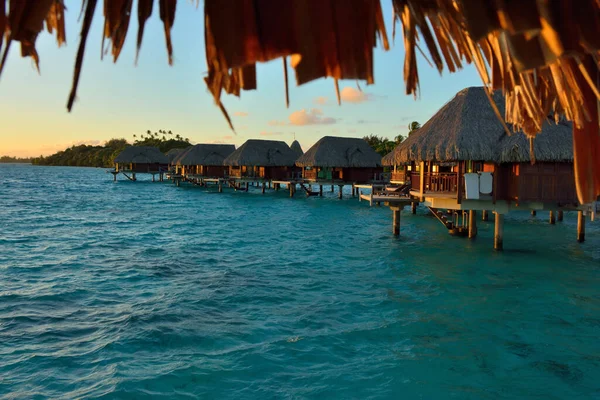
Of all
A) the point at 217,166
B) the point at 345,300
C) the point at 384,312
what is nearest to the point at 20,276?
the point at 345,300

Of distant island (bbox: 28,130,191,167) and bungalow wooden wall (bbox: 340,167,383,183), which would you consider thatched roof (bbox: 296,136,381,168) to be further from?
distant island (bbox: 28,130,191,167)

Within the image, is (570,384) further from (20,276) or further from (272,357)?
(20,276)

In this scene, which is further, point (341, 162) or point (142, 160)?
point (142, 160)

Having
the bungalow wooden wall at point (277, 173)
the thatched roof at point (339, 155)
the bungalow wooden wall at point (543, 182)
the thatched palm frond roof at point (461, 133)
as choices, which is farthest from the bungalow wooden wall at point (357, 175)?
the bungalow wooden wall at point (543, 182)

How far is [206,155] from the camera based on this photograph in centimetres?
5375

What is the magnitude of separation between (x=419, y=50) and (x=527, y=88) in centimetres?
71

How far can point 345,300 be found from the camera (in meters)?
9.61

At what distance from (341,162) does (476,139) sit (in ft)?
71.3

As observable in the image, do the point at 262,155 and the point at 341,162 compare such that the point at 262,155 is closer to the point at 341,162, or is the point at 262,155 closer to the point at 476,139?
the point at 341,162

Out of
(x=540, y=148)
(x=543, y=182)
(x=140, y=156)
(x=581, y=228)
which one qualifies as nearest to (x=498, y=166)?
(x=540, y=148)

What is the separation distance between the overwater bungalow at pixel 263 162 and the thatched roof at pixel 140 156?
85.4ft

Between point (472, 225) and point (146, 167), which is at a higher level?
point (146, 167)

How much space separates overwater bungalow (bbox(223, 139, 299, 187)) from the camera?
42812mm

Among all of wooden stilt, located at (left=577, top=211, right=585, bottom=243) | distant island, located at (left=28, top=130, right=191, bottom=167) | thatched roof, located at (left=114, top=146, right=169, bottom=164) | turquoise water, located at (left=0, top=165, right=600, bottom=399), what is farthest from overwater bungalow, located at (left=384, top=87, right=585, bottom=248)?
distant island, located at (left=28, top=130, right=191, bottom=167)
